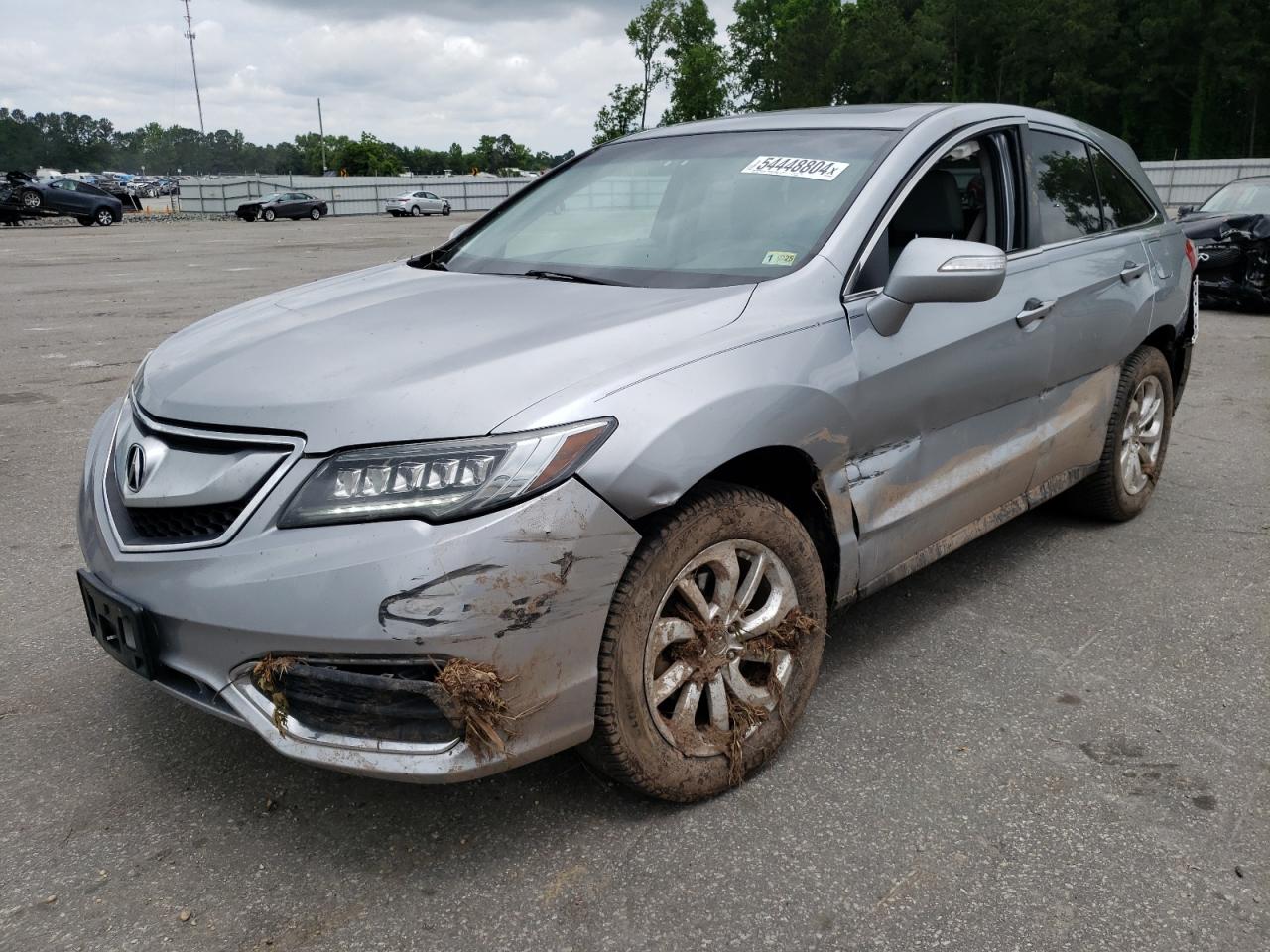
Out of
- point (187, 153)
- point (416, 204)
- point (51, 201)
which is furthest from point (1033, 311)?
point (187, 153)

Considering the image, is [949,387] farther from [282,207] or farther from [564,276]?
[282,207]

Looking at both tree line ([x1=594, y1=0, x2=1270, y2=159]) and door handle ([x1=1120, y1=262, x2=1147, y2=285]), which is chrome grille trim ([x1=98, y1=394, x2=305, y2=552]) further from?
tree line ([x1=594, y1=0, x2=1270, y2=159])

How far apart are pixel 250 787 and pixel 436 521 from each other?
105 cm

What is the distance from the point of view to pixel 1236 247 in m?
11.3

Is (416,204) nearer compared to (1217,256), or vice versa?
(1217,256)

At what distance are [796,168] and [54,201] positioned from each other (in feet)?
117

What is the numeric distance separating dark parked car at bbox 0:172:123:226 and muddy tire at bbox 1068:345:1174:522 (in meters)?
35.0

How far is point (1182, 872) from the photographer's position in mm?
2371

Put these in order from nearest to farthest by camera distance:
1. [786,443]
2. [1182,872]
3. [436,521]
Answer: [436,521] → [1182,872] → [786,443]

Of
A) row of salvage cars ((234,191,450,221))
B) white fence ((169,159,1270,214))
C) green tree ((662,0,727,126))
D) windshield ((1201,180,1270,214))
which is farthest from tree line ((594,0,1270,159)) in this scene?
windshield ((1201,180,1270,214))

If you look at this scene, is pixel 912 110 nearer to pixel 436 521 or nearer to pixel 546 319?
pixel 546 319

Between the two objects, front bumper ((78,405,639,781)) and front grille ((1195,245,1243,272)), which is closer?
front bumper ((78,405,639,781))

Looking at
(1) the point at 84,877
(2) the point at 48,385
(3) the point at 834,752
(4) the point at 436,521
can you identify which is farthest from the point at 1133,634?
(2) the point at 48,385

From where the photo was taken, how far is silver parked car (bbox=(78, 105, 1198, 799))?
2.17 m
